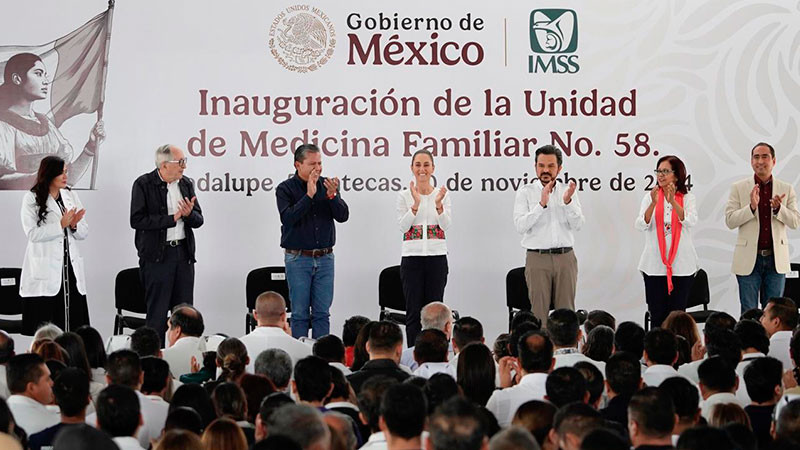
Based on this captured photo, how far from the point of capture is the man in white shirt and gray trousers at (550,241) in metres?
7.57

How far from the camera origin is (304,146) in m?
7.51

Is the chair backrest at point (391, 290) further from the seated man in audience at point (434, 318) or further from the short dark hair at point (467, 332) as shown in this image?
the short dark hair at point (467, 332)

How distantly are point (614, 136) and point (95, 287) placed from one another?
169 inches

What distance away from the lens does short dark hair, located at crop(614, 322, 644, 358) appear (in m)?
5.34

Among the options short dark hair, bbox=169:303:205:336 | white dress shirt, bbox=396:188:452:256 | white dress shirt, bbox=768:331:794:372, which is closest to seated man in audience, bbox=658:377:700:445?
white dress shirt, bbox=768:331:794:372

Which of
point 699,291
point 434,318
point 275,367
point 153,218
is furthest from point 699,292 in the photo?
point 275,367

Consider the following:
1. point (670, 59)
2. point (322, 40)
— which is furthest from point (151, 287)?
point (670, 59)

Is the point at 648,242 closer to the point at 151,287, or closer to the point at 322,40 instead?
the point at 322,40

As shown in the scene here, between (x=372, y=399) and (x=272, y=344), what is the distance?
180 cm

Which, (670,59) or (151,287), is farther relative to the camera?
(670,59)

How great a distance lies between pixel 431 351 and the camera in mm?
4930

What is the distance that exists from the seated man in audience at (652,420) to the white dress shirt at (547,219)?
4077 mm

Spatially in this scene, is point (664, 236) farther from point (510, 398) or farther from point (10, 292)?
point (10, 292)

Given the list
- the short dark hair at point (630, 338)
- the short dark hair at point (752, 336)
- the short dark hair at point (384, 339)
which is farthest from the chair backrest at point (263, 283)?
the short dark hair at point (752, 336)
